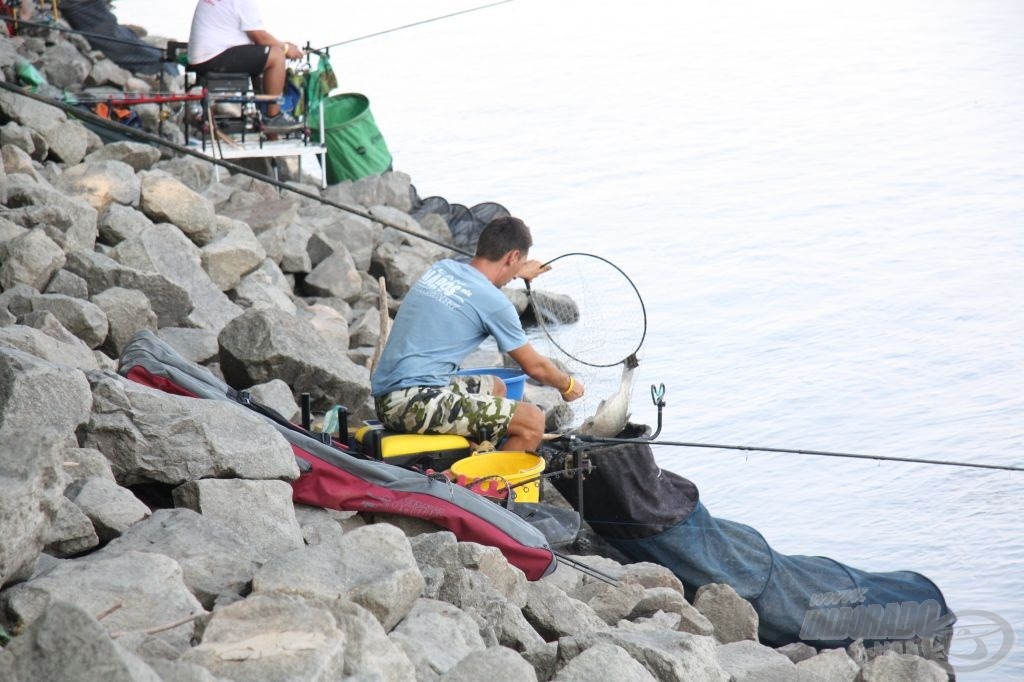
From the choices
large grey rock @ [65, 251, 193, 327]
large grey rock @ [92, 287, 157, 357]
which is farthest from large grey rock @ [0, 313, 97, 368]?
large grey rock @ [65, 251, 193, 327]

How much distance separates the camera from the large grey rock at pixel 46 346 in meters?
3.63

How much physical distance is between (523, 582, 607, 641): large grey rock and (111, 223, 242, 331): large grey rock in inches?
94.1

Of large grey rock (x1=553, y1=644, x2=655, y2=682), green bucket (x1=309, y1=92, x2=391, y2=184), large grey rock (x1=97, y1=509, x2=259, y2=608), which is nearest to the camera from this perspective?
large grey rock (x1=553, y1=644, x2=655, y2=682)

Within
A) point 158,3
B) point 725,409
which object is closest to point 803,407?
point 725,409

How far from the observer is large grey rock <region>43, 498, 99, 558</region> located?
111 inches

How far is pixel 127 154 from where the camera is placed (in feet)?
24.6

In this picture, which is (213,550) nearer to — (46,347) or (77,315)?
(46,347)

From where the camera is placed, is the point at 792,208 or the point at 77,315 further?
the point at 792,208

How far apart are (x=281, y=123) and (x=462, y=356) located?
15.3 feet

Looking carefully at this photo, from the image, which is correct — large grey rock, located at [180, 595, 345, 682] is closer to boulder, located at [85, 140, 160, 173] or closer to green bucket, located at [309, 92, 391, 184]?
boulder, located at [85, 140, 160, 173]

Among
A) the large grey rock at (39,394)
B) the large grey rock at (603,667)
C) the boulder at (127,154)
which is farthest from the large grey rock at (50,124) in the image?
the large grey rock at (603,667)

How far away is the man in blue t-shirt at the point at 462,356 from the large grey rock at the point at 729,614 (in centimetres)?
72

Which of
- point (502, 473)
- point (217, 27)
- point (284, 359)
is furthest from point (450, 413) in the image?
point (217, 27)

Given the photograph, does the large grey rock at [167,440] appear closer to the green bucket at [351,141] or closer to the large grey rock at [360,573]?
the large grey rock at [360,573]
